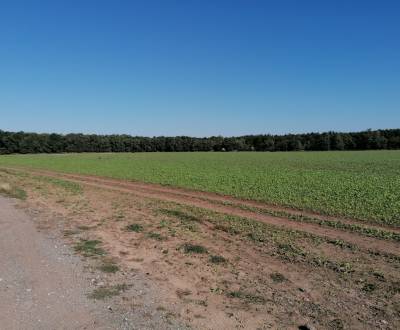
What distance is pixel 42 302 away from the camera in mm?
7008

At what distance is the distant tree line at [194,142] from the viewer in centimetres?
11394

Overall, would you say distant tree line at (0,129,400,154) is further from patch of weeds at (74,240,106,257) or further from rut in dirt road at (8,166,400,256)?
patch of weeds at (74,240,106,257)

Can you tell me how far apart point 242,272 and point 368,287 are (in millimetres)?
2527

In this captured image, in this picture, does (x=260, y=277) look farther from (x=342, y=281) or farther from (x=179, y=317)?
(x=179, y=317)

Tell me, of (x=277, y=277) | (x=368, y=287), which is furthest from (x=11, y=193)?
(x=368, y=287)

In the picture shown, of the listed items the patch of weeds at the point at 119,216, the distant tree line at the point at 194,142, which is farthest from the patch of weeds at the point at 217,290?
the distant tree line at the point at 194,142

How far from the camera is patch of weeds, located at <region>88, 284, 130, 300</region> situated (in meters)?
7.36

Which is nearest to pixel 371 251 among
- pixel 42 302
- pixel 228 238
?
pixel 228 238

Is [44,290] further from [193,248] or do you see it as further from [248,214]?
[248,214]

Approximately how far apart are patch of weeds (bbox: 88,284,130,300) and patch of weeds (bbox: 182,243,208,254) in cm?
312

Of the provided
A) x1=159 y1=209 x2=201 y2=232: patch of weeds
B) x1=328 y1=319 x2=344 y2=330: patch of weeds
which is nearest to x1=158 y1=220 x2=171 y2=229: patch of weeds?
x1=159 y1=209 x2=201 y2=232: patch of weeds

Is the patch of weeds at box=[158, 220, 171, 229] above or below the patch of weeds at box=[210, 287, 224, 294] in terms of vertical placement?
below

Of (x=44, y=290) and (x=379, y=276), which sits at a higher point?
(x=44, y=290)

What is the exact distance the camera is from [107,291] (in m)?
7.66
